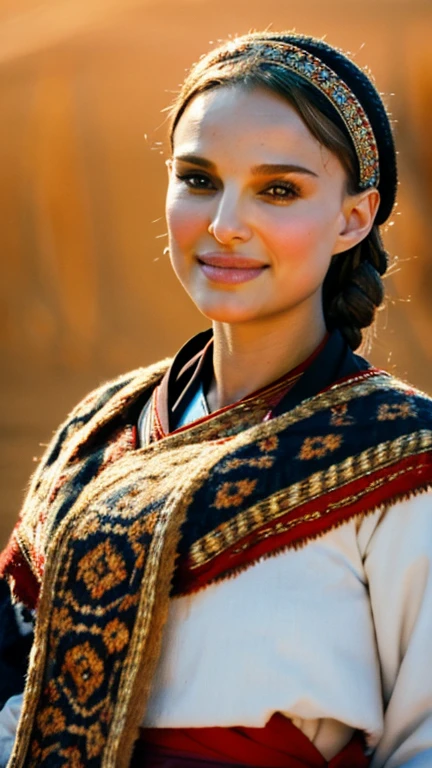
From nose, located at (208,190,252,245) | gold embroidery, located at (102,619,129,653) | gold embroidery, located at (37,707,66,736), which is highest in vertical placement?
nose, located at (208,190,252,245)

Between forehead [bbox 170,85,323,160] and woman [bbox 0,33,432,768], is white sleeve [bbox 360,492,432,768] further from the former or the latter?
forehead [bbox 170,85,323,160]

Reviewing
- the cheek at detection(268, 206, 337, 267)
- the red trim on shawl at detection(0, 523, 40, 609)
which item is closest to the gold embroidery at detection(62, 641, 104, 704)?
the red trim on shawl at detection(0, 523, 40, 609)

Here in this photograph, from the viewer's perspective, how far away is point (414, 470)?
1.66m

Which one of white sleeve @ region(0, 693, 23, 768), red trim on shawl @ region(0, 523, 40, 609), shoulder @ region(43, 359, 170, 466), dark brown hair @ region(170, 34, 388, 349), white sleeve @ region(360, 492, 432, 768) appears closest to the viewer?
white sleeve @ region(360, 492, 432, 768)

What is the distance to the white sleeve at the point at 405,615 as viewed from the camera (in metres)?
1.62

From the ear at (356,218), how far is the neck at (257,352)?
15 cm

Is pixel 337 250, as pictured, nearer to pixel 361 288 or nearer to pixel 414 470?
pixel 361 288

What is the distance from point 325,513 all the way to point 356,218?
551mm

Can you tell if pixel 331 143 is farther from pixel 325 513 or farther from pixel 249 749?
pixel 249 749

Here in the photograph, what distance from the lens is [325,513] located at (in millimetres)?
1681

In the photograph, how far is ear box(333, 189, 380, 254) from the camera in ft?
6.32

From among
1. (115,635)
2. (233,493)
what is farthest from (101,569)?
(233,493)

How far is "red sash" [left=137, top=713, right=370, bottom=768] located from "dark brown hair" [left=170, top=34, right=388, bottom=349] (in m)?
0.70

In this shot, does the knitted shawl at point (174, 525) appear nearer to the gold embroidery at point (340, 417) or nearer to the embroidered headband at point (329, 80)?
the gold embroidery at point (340, 417)
